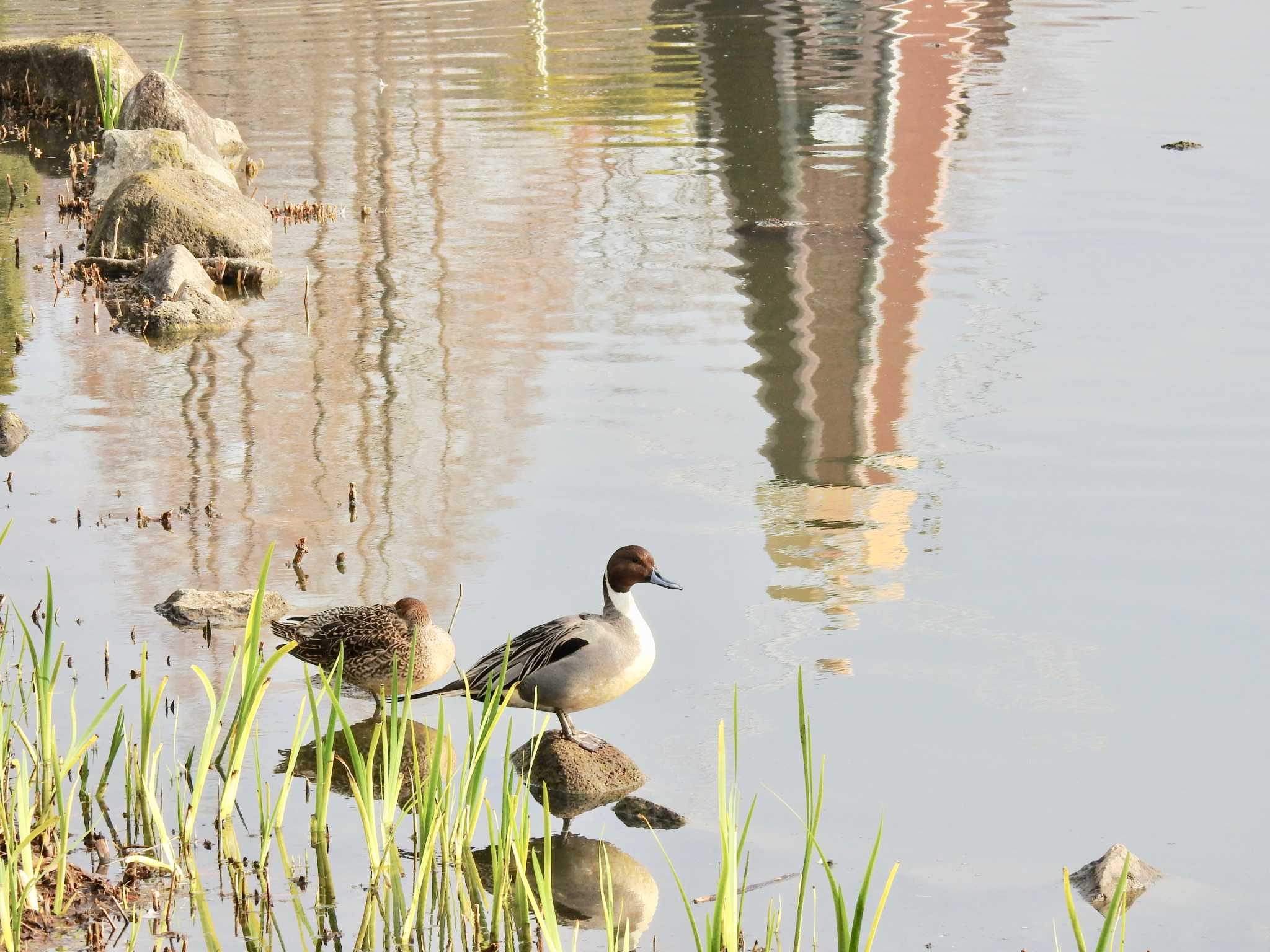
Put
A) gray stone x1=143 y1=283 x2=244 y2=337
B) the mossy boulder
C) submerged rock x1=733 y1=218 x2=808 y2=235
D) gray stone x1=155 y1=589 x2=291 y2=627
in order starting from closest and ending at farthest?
gray stone x1=155 y1=589 x2=291 y2=627 < gray stone x1=143 y1=283 x2=244 y2=337 < the mossy boulder < submerged rock x1=733 y1=218 x2=808 y2=235

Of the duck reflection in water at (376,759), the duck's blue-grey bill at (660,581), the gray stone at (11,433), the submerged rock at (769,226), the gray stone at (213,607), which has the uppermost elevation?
the submerged rock at (769,226)

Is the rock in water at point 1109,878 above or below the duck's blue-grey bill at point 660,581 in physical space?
below

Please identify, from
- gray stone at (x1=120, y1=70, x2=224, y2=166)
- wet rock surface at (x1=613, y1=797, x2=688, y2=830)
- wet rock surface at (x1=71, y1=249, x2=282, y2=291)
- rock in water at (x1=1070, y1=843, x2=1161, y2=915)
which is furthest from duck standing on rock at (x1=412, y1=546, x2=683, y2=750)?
gray stone at (x1=120, y1=70, x2=224, y2=166)

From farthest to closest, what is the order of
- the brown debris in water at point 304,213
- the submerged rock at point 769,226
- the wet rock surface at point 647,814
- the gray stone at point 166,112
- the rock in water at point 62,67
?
1. the rock in water at point 62,67
2. the gray stone at point 166,112
3. the brown debris in water at point 304,213
4. the submerged rock at point 769,226
5. the wet rock surface at point 647,814

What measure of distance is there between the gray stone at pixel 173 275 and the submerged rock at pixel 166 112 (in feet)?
13.4

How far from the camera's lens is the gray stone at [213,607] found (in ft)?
21.6

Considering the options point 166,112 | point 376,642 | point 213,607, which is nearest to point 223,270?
point 166,112

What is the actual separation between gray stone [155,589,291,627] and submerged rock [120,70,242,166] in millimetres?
10017

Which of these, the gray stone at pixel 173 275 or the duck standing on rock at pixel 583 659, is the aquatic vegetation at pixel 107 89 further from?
the duck standing on rock at pixel 583 659

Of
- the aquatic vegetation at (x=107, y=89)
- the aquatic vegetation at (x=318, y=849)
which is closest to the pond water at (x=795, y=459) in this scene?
the aquatic vegetation at (x=318, y=849)

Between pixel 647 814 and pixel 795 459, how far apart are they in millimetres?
3594

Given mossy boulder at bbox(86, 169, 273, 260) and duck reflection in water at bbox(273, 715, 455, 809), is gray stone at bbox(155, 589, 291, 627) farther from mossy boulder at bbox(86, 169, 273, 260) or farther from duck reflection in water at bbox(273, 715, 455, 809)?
mossy boulder at bbox(86, 169, 273, 260)

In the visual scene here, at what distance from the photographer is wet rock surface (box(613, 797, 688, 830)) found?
530 centimetres

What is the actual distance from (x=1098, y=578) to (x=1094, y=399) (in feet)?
8.26
